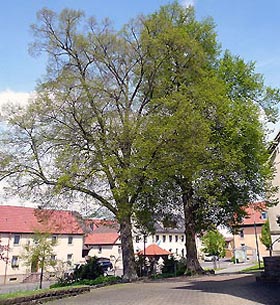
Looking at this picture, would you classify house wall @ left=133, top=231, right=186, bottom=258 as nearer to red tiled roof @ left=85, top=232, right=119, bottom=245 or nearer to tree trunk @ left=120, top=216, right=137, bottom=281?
red tiled roof @ left=85, top=232, right=119, bottom=245

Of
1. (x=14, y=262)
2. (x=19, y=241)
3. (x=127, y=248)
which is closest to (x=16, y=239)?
(x=19, y=241)

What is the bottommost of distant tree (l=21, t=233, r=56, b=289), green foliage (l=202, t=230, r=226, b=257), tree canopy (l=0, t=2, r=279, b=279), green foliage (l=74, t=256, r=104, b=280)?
green foliage (l=74, t=256, r=104, b=280)

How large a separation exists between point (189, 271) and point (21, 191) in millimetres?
11071

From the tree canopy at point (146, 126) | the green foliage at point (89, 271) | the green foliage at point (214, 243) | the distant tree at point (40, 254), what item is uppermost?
the tree canopy at point (146, 126)

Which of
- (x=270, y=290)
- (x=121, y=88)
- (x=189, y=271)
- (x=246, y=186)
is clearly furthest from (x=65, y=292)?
(x=246, y=186)

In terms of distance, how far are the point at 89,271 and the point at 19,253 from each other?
841 inches

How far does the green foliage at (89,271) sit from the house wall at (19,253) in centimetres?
1115

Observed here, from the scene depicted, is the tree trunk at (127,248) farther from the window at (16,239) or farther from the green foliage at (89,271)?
the window at (16,239)

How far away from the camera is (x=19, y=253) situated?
40.5m

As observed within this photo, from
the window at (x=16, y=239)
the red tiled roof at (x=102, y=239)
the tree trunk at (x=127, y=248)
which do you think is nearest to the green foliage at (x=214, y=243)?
the red tiled roof at (x=102, y=239)

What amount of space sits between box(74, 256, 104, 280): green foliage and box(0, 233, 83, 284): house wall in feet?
36.6

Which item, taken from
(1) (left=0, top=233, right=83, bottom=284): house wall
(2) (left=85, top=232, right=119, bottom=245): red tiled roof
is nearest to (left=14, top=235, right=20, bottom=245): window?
(1) (left=0, top=233, right=83, bottom=284): house wall

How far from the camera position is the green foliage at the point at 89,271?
2233cm

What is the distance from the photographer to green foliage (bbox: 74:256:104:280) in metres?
22.3
